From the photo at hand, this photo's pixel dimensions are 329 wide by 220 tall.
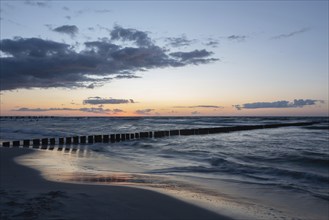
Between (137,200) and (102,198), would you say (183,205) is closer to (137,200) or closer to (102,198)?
(137,200)

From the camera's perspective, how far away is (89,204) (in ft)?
22.4

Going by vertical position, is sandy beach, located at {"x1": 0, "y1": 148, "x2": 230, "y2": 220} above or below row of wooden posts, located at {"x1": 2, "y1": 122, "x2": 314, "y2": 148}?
above

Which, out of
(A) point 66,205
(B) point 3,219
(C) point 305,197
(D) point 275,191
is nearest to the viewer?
(B) point 3,219

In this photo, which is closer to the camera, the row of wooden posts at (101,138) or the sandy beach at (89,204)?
the sandy beach at (89,204)

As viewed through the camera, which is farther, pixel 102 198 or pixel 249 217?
pixel 102 198

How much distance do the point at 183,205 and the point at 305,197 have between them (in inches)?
169

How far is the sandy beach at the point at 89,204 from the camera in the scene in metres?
5.95

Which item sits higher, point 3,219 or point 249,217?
point 3,219

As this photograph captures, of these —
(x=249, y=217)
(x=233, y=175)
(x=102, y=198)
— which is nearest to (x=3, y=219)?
(x=102, y=198)

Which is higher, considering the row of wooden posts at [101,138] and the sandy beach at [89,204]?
the sandy beach at [89,204]

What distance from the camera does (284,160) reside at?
63.1 ft

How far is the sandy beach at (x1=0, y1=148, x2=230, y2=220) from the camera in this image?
5.95 metres

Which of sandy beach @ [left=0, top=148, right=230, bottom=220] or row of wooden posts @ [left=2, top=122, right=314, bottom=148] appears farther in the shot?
row of wooden posts @ [left=2, top=122, right=314, bottom=148]

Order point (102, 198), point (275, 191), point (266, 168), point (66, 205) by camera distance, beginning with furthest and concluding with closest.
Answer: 1. point (266, 168)
2. point (275, 191)
3. point (102, 198)
4. point (66, 205)
